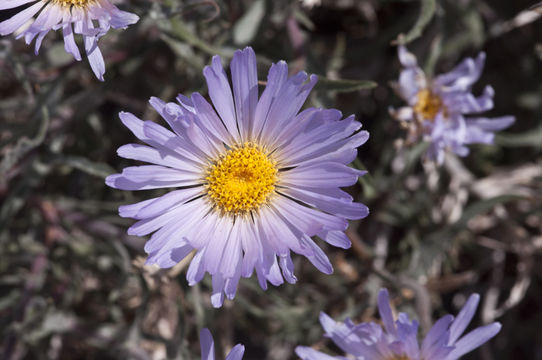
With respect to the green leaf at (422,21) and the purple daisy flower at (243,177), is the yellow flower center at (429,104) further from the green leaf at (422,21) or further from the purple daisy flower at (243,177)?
the purple daisy flower at (243,177)

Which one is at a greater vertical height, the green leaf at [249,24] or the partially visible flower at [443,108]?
the green leaf at [249,24]

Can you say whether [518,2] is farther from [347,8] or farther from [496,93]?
[347,8]

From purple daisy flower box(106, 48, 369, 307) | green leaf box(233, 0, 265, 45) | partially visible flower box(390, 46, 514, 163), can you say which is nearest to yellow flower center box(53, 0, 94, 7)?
purple daisy flower box(106, 48, 369, 307)

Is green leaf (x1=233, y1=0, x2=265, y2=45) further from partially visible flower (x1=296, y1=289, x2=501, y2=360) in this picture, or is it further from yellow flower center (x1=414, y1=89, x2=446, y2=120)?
partially visible flower (x1=296, y1=289, x2=501, y2=360)

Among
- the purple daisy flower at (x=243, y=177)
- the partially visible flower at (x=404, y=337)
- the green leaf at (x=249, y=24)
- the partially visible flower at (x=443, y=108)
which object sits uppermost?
the green leaf at (x=249, y=24)

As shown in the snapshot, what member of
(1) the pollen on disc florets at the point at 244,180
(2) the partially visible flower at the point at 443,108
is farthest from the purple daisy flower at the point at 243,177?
(2) the partially visible flower at the point at 443,108

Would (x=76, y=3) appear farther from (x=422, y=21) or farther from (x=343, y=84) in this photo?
(x=422, y=21)

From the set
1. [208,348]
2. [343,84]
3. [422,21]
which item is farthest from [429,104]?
[208,348]
